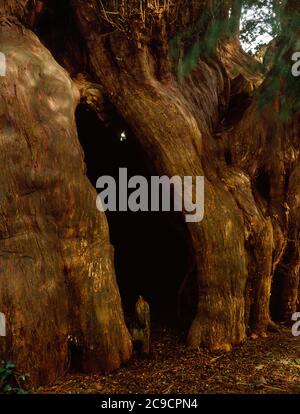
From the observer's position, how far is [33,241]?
3.88 m

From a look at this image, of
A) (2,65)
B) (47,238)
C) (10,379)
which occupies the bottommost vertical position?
(10,379)

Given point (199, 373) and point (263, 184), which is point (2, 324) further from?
point (263, 184)

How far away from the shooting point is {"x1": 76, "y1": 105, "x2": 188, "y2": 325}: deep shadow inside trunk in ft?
19.4

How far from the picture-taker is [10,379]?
358cm

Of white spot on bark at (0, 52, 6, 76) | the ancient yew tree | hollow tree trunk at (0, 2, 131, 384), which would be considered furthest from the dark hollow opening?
white spot on bark at (0, 52, 6, 76)

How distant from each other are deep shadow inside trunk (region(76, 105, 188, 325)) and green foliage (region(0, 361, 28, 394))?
223cm

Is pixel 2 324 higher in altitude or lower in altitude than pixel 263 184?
lower

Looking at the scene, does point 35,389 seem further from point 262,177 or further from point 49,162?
point 262,177

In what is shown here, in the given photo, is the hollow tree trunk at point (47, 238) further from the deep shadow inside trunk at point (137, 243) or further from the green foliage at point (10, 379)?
the deep shadow inside trunk at point (137, 243)

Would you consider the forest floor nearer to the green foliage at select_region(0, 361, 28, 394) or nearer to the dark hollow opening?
the green foliage at select_region(0, 361, 28, 394)

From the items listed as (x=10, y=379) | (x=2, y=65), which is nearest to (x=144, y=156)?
(x=2, y=65)

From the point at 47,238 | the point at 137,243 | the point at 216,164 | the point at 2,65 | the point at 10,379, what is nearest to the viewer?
the point at 10,379

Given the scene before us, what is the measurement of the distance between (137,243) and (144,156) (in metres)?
1.79

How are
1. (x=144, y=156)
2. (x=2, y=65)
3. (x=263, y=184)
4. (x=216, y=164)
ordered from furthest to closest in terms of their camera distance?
(x=263, y=184) → (x=216, y=164) → (x=144, y=156) → (x=2, y=65)
